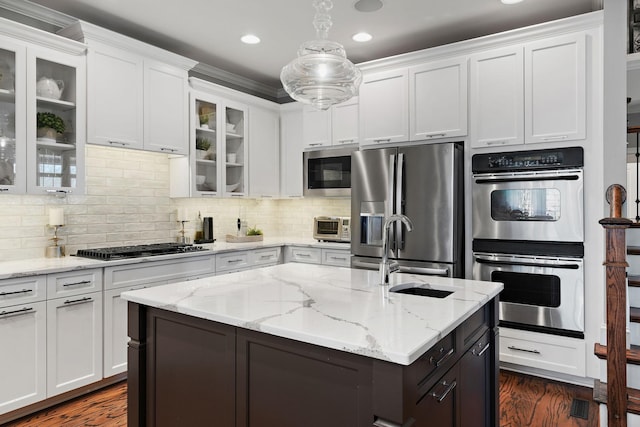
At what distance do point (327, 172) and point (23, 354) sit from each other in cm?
306

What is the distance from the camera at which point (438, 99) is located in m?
3.67

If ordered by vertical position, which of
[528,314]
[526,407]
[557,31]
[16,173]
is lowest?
[526,407]

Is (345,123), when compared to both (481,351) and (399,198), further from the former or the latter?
(481,351)

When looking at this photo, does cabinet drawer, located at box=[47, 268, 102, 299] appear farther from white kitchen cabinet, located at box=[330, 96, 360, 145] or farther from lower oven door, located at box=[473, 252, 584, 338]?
lower oven door, located at box=[473, 252, 584, 338]

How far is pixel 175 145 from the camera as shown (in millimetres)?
3910

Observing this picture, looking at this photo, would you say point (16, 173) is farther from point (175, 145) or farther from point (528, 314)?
point (528, 314)

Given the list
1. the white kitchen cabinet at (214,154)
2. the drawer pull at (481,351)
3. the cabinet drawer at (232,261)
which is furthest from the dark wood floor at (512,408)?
the white kitchen cabinet at (214,154)

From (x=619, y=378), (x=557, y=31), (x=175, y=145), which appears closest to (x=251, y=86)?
(x=175, y=145)

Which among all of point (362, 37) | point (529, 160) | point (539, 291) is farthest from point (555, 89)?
point (362, 37)

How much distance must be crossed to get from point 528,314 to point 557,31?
6.92 ft

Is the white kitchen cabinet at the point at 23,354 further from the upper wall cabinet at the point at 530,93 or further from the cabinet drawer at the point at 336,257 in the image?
the upper wall cabinet at the point at 530,93

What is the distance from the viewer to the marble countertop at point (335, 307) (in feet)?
4.37

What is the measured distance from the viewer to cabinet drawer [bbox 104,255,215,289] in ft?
10.2

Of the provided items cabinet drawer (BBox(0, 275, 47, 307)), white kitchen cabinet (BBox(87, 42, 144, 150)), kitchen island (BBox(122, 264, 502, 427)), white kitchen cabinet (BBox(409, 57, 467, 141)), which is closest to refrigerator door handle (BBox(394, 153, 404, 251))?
white kitchen cabinet (BBox(409, 57, 467, 141))
